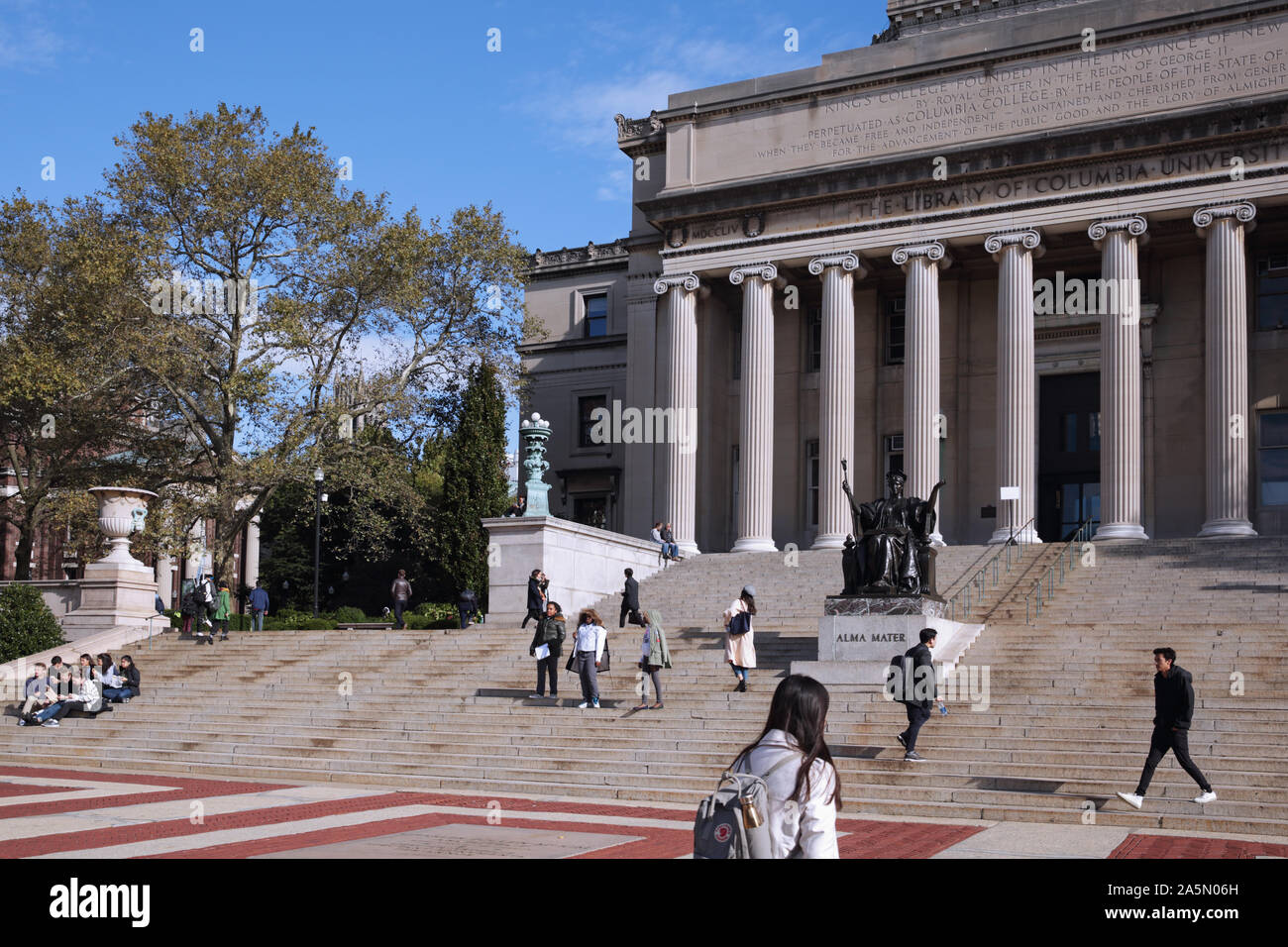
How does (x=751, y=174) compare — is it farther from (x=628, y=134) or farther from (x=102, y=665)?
(x=102, y=665)

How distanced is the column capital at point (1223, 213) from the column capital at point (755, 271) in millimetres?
12081

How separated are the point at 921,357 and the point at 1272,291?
10.00m

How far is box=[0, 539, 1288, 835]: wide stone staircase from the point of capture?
1620 centimetres

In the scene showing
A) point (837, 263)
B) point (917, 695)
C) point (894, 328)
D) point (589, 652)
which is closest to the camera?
point (917, 695)

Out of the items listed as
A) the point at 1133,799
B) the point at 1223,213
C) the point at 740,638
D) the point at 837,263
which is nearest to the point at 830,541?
the point at 837,263

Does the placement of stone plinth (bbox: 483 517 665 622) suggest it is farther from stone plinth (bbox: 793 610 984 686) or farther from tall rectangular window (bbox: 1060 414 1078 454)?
tall rectangular window (bbox: 1060 414 1078 454)

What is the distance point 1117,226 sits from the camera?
36.7 meters

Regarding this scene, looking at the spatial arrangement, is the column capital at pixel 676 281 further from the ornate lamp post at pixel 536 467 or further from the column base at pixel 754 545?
the ornate lamp post at pixel 536 467

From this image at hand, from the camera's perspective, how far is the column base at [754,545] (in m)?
40.1

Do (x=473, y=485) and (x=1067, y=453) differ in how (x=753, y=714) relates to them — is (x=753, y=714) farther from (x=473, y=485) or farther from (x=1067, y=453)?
(x=473, y=485)

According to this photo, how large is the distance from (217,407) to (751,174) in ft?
59.2

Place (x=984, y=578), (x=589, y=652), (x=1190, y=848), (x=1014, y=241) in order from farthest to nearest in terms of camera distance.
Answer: (x=1014, y=241) → (x=984, y=578) → (x=589, y=652) → (x=1190, y=848)
